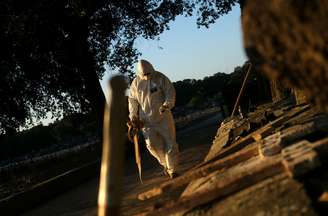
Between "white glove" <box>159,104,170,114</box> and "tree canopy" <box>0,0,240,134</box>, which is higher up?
"tree canopy" <box>0,0,240,134</box>

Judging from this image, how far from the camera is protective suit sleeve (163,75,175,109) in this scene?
10508mm

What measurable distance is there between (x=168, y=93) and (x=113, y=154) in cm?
873

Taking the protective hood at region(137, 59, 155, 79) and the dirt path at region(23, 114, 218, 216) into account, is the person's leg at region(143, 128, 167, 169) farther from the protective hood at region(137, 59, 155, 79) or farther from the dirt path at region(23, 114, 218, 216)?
the protective hood at region(137, 59, 155, 79)

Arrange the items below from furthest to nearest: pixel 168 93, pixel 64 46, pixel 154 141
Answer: pixel 64 46
pixel 154 141
pixel 168 93

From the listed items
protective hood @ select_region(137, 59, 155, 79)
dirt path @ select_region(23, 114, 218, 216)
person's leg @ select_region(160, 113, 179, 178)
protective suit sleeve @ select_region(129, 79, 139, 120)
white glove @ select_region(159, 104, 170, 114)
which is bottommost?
dirt path @ select_region(23, 114, 218, 216)

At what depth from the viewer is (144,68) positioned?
10.8 meters

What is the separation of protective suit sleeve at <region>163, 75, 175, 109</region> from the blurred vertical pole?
836 cm

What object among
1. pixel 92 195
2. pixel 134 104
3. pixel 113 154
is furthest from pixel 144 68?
pixel 113 154

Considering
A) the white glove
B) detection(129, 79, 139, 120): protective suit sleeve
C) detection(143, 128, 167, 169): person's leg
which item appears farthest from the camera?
detection(129, 79, 139, 120): protective suit sleeve

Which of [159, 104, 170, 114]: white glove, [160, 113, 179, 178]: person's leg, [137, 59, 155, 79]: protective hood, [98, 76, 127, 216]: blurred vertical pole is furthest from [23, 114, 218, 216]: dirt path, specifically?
[98, 76, 127, 216]: blurred vertical pole

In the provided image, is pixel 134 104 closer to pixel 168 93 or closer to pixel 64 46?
pixel 168 93

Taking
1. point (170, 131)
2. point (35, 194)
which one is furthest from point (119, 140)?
point (35, 194)

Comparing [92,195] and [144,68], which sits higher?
[144,68]

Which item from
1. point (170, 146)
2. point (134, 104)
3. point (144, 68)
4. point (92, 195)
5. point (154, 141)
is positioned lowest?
point (92, 195)
